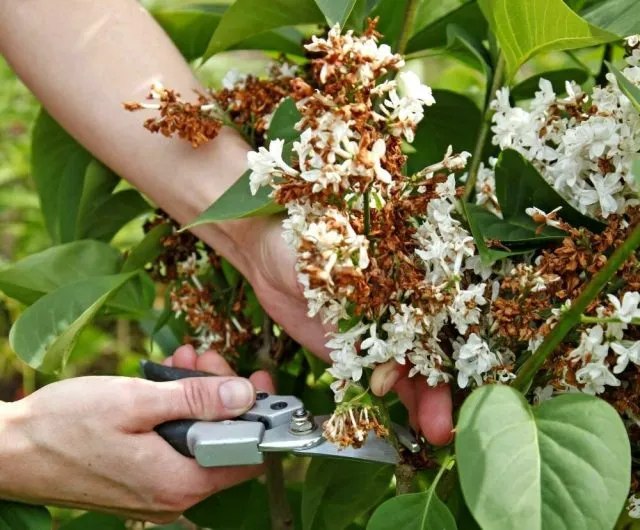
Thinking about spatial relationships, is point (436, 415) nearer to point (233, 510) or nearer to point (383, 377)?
point (383, 377)

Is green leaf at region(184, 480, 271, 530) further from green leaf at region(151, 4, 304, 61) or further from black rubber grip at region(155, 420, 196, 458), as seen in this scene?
green leaf at region(151, 4, 304, 61)

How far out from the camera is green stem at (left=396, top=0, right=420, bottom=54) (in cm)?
81

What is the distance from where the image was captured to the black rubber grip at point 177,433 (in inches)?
32.2

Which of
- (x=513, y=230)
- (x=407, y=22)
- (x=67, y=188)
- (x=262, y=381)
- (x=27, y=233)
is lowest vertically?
(x=27, y=233)

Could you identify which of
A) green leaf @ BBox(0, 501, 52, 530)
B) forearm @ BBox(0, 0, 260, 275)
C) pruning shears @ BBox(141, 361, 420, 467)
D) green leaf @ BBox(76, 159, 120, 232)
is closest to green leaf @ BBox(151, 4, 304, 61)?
forearm @ BBox(0, 0, 260, 275)

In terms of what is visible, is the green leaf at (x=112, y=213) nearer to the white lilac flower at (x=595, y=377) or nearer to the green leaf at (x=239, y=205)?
the green leaf at (x=239, y=205)

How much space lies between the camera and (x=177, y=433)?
2.69 ft

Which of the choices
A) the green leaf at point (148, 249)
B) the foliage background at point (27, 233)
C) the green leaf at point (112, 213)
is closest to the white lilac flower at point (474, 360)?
the green leaf at point (148, 249)

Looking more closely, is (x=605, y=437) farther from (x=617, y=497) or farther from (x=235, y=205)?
(x=235, y=205)

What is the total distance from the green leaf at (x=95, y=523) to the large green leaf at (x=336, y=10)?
0.62 m

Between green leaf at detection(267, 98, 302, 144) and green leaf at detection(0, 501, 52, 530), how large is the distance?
0.41m

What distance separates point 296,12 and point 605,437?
46 cm

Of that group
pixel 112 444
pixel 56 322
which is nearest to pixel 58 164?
pixel 56 322

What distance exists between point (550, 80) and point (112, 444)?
52cm
